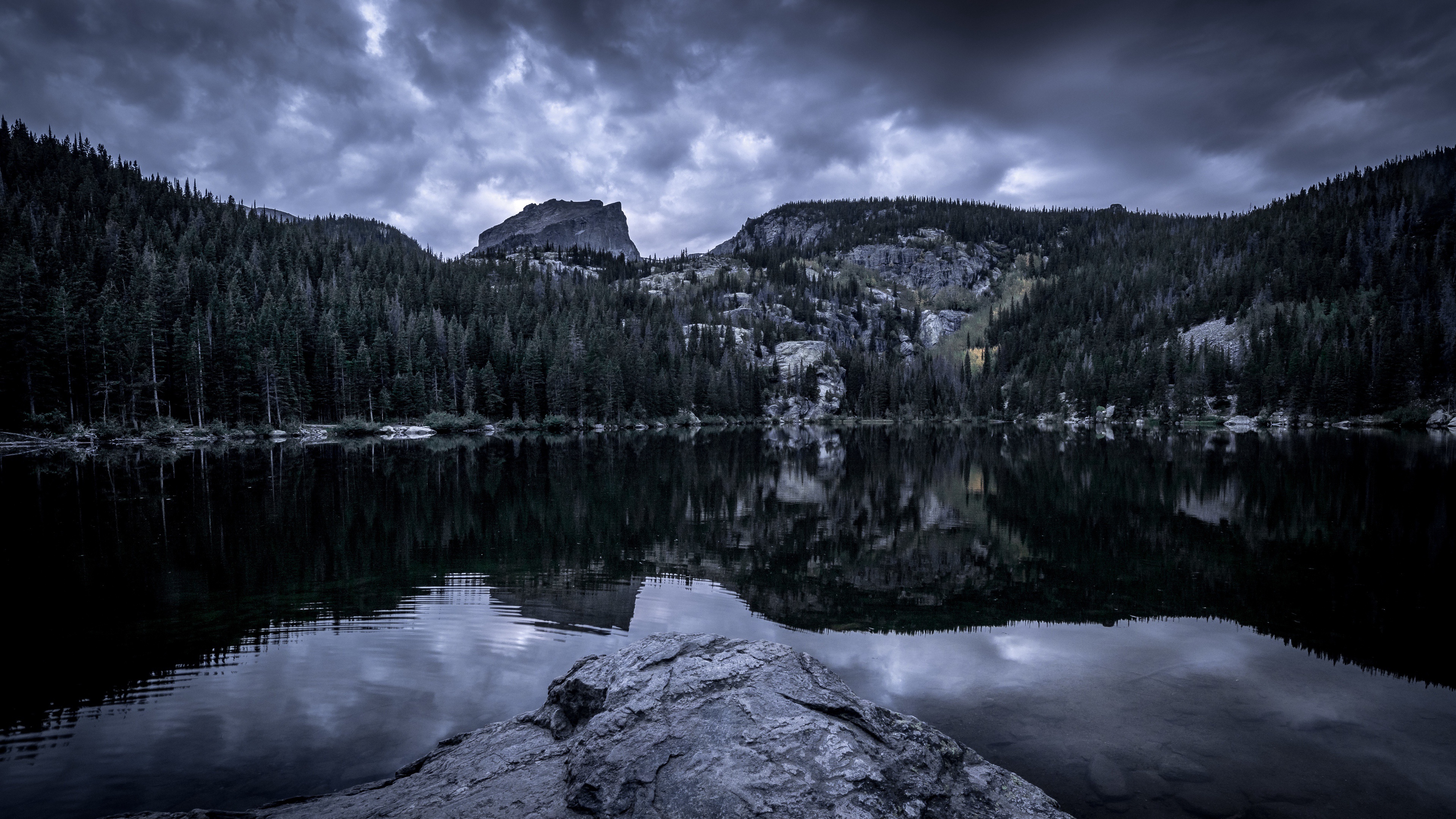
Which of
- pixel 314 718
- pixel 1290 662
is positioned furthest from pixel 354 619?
pixel 1290 662

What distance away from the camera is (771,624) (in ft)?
37.1

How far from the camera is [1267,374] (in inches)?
3991

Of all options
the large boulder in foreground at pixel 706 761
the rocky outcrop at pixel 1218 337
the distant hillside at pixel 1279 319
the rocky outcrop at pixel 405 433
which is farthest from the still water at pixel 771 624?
the rocky outcrop at pixel 1218 337

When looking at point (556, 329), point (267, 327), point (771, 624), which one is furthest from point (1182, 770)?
point (556, 329)

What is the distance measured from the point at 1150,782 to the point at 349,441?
71.5 m

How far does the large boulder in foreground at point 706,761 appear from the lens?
4.22 meters

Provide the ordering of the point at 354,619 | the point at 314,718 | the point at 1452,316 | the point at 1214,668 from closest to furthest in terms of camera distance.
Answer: the point at 314,718 < the point at 1214,668 < the point at 354,619 < the point at 1452,316

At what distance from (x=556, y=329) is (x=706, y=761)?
378ft

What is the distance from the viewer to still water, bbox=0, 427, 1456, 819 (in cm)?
641

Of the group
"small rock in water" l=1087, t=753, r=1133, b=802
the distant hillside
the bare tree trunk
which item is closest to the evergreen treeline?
the bare tree trunk

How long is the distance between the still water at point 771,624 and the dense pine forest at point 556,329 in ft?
162

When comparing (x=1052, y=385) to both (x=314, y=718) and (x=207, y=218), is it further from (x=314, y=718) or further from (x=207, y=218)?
(x=207, y=218)

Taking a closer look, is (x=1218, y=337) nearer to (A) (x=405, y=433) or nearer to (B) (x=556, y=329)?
(B) (x=556, y=329)

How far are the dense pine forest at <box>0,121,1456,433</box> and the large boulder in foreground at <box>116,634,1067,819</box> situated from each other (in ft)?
234
